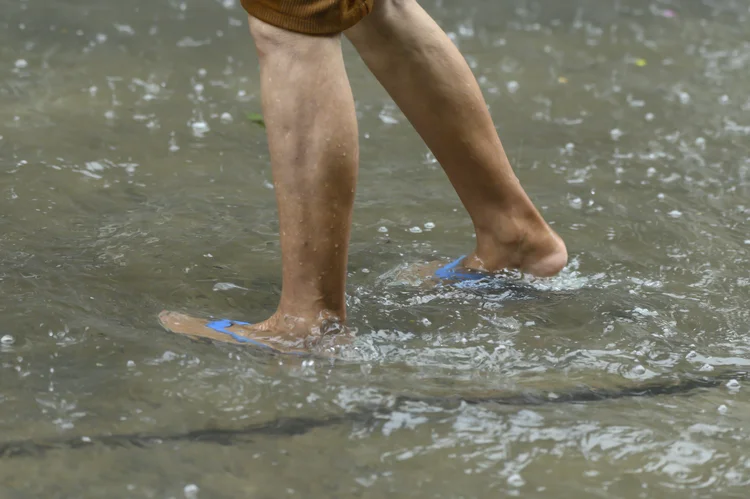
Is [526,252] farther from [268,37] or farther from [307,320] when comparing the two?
[268,37]

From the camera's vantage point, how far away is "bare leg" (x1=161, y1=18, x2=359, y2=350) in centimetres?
167

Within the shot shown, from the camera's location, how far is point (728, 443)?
1547mm

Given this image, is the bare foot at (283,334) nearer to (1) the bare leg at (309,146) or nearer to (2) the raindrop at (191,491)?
(1) the bare leg at (309,146)

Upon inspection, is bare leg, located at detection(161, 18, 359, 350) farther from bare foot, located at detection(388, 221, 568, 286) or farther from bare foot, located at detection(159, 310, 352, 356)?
bare foot, located at detection(388, 221, 568, 286)

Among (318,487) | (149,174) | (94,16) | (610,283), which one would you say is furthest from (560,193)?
(94,16)

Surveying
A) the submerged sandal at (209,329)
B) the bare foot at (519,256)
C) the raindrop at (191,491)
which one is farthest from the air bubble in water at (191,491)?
the bare foot at (519,256)

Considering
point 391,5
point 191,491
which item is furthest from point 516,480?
point 391,5

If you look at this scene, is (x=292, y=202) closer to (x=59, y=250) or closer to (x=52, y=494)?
(x=52, y=494)

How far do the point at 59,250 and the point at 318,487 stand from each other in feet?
3.76

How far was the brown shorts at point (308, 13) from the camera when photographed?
5.32 feet

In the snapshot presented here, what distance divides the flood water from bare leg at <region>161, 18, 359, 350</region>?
21 centimetres

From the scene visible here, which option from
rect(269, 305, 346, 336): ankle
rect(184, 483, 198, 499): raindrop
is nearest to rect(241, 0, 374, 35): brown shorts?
rect(269, 305, 346, 336): ankle

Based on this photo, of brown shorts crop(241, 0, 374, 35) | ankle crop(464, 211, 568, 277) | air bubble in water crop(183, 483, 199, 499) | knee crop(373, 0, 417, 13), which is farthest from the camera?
ankle crop(464, 211, 568, 277)

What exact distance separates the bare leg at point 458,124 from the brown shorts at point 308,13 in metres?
0.33
